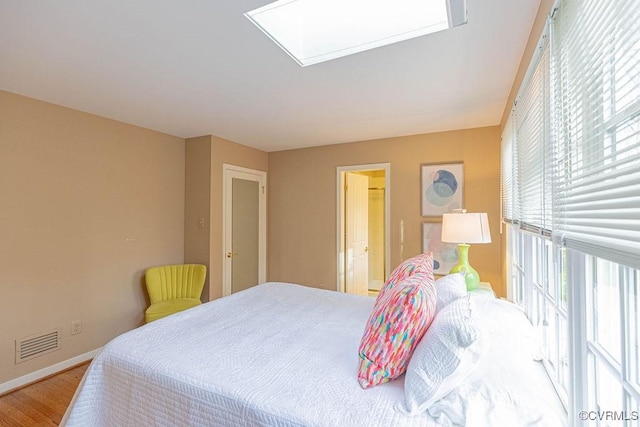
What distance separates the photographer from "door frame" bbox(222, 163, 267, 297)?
373 centimetres

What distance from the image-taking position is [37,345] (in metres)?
2.48

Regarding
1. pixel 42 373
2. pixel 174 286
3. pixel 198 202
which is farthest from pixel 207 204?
pixel 42 373

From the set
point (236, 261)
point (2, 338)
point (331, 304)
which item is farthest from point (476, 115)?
point (2, 338)

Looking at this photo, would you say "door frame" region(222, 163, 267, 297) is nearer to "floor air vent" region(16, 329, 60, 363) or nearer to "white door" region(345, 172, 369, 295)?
"white door" region(345, 172, 369, 295)

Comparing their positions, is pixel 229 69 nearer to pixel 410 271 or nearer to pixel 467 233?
pixel 410 271

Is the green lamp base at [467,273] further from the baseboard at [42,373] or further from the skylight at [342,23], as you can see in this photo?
the baseboard at [42,373]

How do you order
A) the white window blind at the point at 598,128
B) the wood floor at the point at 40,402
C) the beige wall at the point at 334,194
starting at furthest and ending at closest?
the beige wall at the point at 334,194 < the wood floor at the point at 40,402 < the white window blind at the point at 598,128

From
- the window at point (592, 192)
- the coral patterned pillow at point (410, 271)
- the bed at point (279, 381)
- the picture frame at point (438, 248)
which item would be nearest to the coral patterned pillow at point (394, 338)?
the bed at point (279, 381)

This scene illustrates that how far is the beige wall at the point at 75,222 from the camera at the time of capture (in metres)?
2.35

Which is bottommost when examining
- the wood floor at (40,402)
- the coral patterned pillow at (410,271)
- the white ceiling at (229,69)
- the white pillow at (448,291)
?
the wood floor at (40,402)

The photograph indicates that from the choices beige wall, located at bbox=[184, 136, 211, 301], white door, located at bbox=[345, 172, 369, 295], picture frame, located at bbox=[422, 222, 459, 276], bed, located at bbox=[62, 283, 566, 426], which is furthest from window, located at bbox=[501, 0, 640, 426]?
beige wall, located at bbox=[184, 136, 211, 301]

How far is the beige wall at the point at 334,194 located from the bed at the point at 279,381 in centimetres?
167

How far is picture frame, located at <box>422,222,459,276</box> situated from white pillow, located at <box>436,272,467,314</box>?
180cm

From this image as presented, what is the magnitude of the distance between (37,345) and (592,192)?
3.77 meters
